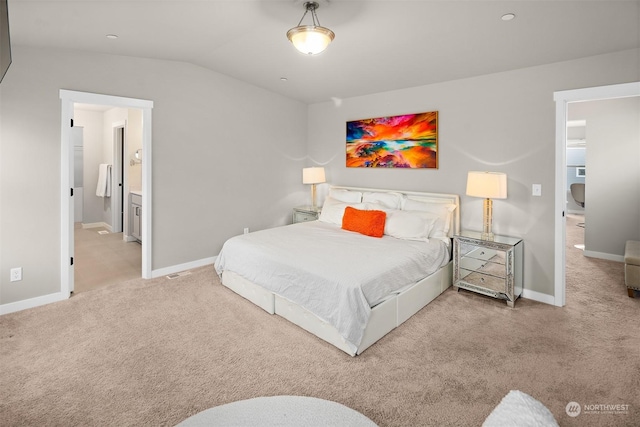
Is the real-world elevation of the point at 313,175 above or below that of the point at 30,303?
above

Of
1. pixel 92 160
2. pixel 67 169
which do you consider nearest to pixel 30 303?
pixel 67 169

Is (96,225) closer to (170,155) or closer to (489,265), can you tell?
(170,155)

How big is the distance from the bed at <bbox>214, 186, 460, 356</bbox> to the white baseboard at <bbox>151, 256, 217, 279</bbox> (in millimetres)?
827

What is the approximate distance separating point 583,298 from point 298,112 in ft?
14.8

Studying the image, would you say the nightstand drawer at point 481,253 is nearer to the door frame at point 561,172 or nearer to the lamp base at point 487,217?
the lamp base at point 487,217

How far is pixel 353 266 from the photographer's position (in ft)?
9.29

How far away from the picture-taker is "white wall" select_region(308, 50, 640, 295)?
3.28 metres

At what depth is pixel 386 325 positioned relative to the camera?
278cm

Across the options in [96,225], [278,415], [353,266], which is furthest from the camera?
[96,225]

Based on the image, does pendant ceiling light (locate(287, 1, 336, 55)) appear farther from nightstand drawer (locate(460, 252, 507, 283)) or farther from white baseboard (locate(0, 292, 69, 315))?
white baseboard (locate(0, 292, 69, 315))

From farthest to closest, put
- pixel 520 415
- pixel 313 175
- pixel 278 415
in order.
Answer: pixel 313 175
pixel 278 415
pixel 520 415

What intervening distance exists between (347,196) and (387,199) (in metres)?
0.66

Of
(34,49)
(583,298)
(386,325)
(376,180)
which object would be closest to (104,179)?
(34,49)

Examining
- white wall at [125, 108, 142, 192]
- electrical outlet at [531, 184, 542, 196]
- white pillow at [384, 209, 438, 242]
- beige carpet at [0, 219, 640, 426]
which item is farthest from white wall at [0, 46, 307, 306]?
electrical outlet at [531, 184, 542, 196]
